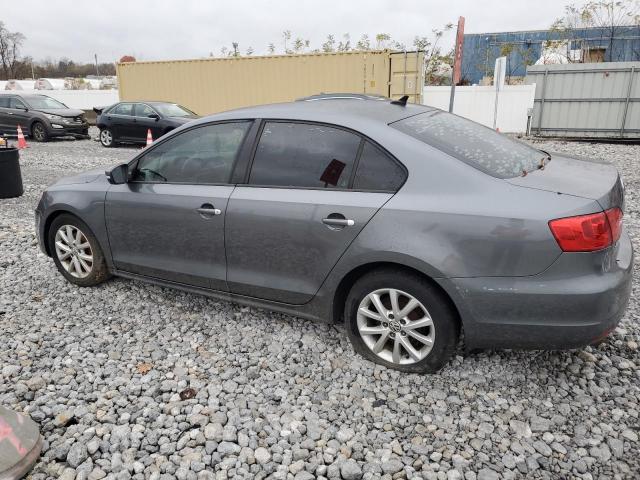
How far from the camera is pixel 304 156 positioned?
324cm

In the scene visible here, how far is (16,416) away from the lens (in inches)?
102

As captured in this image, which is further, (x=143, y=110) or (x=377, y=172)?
(x=143, y=110)

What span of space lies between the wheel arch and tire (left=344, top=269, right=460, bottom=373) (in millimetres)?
17

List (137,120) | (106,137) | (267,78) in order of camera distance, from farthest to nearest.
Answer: (267,78), (106,137), (137,120)

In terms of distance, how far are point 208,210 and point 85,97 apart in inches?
1048

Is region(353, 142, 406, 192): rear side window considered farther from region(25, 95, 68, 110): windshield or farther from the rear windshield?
region(25, 95, 68, 110): windshield

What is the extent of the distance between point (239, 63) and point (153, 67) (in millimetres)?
4014

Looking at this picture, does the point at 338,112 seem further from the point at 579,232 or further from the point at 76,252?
the point at 76,252

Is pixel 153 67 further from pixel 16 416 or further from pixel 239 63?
pixel 16 416

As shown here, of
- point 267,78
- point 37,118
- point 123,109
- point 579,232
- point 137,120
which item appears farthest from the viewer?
point 267,78

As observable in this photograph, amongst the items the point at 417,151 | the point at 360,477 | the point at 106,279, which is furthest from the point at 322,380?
the point at 106,279

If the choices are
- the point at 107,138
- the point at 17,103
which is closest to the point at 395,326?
the point at 107,138

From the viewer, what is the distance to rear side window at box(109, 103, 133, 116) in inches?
612

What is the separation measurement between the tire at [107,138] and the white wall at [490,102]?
11370 mm
